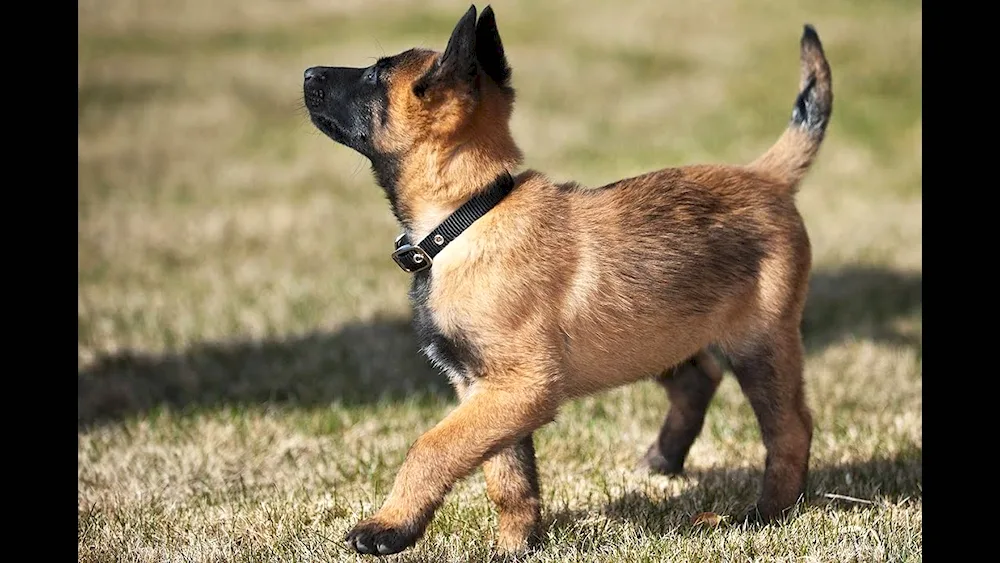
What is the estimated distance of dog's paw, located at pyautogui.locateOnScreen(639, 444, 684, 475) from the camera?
529cm

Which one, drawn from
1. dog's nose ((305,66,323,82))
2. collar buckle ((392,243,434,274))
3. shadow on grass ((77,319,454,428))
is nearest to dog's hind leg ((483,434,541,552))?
collar buckle ((392,243,434,274))

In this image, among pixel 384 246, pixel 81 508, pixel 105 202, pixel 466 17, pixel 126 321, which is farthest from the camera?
pixel 105 202

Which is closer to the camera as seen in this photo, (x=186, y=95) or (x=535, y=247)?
(x=535, y=247)

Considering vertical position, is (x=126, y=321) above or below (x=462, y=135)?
below

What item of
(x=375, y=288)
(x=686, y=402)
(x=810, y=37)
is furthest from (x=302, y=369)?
(x=810, y=37)

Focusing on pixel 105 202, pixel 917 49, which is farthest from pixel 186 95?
pixel 917 49

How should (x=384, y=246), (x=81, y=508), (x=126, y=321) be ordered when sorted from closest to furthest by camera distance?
(x=81, y=508) < (x=126, y=321) < (x=384, y=246)

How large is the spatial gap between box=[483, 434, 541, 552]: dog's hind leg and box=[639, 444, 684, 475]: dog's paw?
1136mm

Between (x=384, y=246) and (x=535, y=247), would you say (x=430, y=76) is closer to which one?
(x=535, y=247)

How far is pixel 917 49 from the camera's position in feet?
52.4

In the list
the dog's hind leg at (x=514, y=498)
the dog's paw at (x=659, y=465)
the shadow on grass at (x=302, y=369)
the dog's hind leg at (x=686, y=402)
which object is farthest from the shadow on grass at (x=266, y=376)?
the dog's hind leg at (x=514, y=498)

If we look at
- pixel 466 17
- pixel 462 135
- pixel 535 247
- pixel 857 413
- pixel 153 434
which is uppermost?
pixel 466 17

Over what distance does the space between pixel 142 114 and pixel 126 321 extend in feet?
27.4

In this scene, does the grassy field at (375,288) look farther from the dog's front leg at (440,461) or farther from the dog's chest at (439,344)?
the dog's chest at (439,344)
